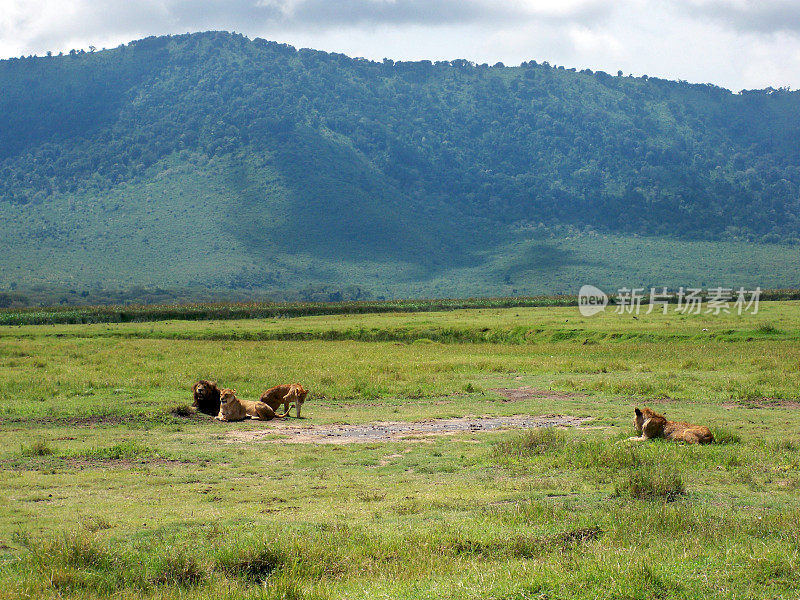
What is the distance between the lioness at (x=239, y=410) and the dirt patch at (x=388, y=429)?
36.3 inches

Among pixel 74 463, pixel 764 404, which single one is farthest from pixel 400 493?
pixel 764 404

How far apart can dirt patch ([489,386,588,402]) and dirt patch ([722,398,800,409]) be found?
390 centimetres

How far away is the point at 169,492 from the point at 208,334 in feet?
142

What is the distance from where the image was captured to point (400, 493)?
39.2ft

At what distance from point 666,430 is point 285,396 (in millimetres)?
9098

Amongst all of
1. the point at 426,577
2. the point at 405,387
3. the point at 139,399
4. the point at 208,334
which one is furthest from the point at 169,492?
the point at 208,334

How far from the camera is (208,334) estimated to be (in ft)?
179

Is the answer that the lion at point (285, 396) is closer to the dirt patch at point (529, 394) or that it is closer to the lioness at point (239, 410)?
the lioness at point (239, 410)

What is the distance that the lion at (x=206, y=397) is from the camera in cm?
2005

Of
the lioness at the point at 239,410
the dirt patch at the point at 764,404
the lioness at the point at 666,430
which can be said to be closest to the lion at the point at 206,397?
the lioness at the point at 239,410

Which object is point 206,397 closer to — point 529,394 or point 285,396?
point 285,396

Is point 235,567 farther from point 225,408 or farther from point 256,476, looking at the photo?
point 225,408

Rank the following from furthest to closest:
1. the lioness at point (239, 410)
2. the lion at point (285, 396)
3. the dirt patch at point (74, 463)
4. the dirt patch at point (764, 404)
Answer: the dirt patch at point (764, 404) → the lion at point (285, 396) → the lioness at point (239, 410) → the dirt patch at point (74, 463)

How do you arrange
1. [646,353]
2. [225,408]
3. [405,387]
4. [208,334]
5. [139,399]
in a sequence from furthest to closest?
1. [208,334]
2. [646,353]
3. [405,387]
4. [139,399]
5. [225,408]
